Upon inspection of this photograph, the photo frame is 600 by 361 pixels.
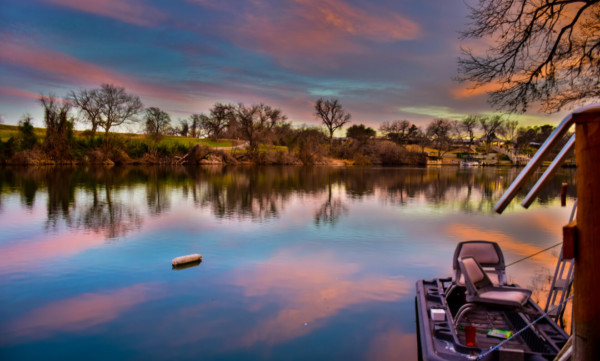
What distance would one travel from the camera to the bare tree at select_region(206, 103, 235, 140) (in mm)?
91738

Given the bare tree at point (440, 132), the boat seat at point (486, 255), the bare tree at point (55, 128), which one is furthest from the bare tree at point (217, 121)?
the boat seat at point (486, 255)

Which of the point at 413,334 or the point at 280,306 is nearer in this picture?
the point at 413,334

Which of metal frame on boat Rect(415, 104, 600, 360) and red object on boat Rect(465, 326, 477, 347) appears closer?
metal frame on boat Rect(415, 104, 600, 360)

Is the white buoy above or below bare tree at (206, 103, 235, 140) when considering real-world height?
below

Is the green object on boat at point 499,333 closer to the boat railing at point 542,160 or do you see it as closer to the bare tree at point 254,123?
the boat railing at point 542,160

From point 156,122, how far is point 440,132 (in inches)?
3266

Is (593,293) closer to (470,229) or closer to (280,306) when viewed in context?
(280,306)

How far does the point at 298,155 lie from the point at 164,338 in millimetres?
80228

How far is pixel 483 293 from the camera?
686 centimetres

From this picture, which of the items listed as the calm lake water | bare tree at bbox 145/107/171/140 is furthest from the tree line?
the calm lake water

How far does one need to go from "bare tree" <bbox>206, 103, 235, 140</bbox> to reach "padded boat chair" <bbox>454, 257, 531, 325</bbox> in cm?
8304

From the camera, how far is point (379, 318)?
333 inches

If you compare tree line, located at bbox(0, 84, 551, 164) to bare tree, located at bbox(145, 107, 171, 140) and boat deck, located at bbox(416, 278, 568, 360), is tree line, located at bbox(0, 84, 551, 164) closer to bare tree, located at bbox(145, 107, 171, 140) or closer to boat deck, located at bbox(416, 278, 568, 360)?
bare tree, located at bbox(145, 107, 171, 140)

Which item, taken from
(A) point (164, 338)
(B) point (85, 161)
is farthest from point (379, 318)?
(B) point (85, 161)
